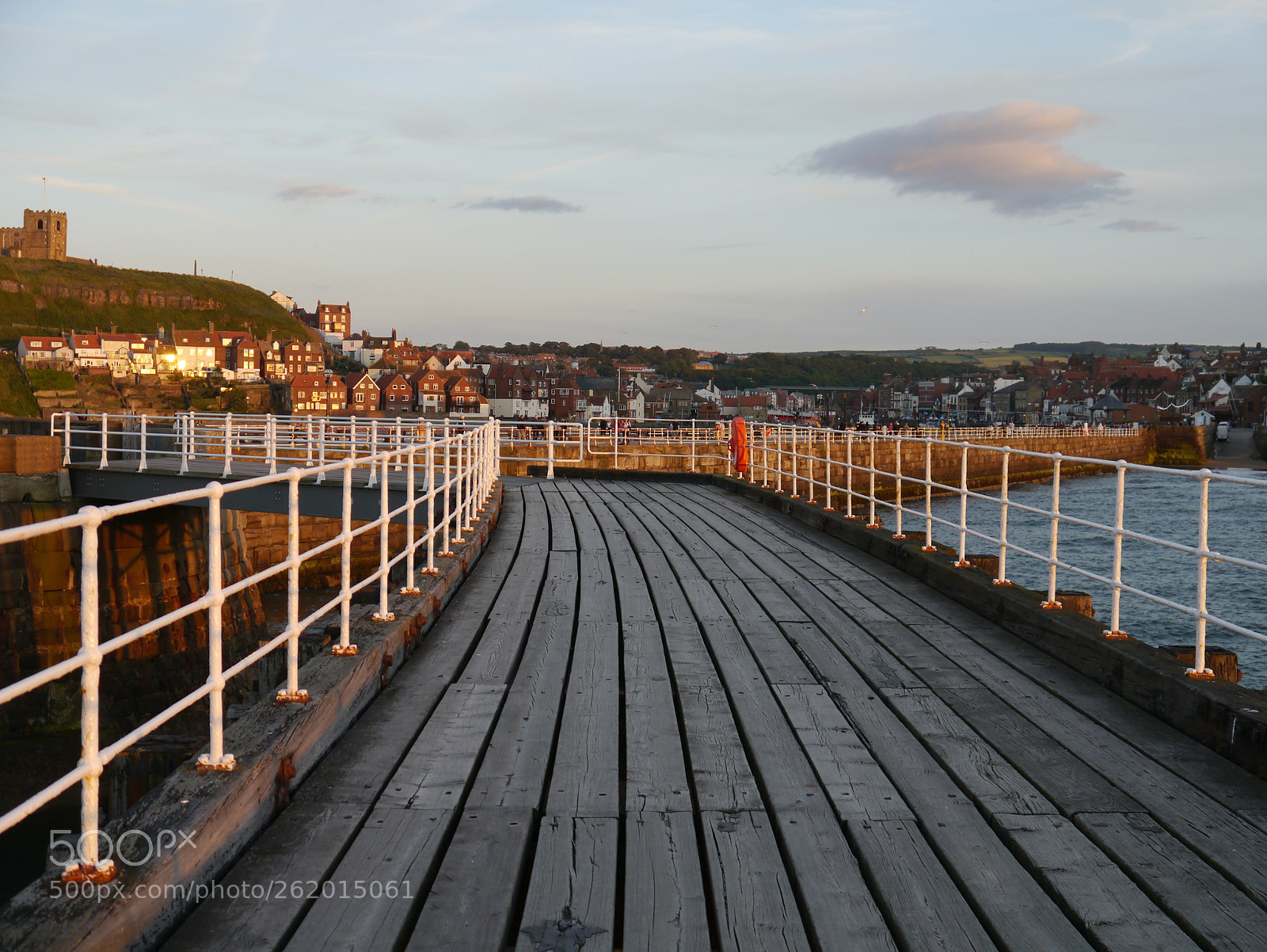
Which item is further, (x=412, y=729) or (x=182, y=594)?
(x=182, y=594)

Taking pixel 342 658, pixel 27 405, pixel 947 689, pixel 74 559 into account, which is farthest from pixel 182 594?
pixel 27 405

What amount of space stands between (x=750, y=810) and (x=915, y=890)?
Answer: 0.68 metres

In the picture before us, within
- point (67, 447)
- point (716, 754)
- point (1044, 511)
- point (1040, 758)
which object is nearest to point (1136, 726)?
point (1040, 758)

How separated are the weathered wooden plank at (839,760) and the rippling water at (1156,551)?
4.44 meters

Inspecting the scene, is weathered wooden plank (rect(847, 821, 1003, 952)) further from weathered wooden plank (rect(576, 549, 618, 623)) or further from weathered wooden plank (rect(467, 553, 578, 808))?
weathered wooden plank (rect(576, 549, 618, 623))

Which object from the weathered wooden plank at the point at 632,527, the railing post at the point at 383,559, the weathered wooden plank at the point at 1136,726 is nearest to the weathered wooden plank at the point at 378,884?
the railing post at the point at 383,559

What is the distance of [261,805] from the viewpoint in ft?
10.3

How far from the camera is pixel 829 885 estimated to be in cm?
280

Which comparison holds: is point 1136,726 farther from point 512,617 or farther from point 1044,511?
point 1044,511

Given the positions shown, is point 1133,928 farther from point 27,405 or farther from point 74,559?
point 27,405

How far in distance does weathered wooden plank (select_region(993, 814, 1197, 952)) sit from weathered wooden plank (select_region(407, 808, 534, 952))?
5.17ft

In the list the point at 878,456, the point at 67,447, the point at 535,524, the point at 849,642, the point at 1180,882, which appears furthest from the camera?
the point at 878,456

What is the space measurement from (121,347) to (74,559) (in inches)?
5977

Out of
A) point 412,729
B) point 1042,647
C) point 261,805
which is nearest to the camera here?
point 261,805
